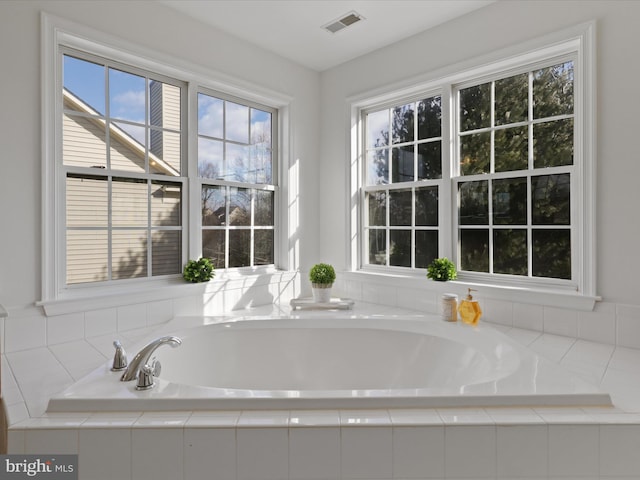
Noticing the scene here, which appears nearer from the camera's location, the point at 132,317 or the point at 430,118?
the point at 132,317

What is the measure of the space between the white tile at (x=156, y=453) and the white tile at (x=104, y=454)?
0.02 meters

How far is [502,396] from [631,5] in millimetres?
2099

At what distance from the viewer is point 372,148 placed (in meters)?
3.28

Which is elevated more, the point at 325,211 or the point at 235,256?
the point at 325,211

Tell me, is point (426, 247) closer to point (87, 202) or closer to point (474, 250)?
point (474, 250)

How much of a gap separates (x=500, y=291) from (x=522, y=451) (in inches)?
53.4

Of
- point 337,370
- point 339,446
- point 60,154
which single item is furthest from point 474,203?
point 60,154

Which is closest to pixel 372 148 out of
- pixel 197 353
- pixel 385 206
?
pixel 385 206

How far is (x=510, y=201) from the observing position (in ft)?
8.28

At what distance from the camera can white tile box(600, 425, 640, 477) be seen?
1.23 metres

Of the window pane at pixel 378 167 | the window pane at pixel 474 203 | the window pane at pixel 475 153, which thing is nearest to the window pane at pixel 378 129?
the window pane at pixel 378 167

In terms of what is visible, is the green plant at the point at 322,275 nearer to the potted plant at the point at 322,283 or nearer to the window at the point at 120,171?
the potted plant at the point at 322,283

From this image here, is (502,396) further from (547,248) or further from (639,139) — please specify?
(639,139)

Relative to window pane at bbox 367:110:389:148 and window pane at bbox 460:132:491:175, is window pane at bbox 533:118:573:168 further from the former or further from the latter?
window pane at bbox 367:110:389:148
